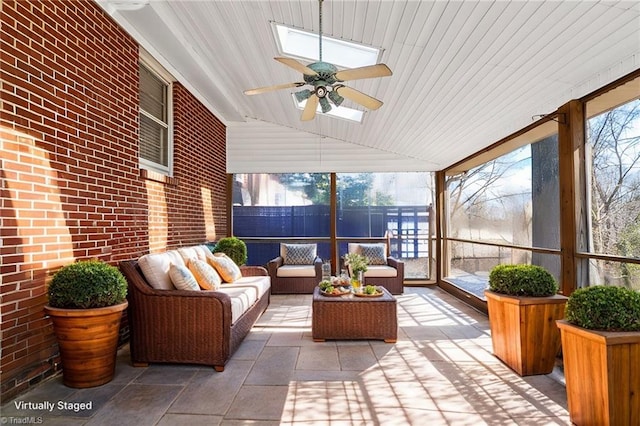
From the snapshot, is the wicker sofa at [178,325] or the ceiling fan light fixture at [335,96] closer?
the wicker sofa at [178,325]

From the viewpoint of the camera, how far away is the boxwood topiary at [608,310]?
205 centimetres

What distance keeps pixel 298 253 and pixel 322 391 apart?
4182 millimetres


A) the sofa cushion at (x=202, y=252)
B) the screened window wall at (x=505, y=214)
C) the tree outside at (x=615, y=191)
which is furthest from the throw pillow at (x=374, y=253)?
the tree outside at (x=615, y=191)

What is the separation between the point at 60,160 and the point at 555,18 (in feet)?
12.0

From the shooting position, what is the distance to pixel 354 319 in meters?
3.72

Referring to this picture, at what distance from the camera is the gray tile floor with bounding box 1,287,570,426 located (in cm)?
224

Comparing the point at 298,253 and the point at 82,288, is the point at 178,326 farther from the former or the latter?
the point at 298,253

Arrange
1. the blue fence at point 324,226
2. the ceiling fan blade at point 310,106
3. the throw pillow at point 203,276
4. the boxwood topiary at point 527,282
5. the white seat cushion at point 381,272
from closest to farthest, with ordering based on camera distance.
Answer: the boxwood topiary at point 527,282
the ceiling fan blade at point 310,106
the throw pillow at point 203,276
the white seat cushion at point 381,272
the blue fence at point 324,226

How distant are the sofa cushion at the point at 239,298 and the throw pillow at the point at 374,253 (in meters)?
2.85

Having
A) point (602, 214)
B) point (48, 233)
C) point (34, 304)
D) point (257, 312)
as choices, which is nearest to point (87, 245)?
point (48, 233)

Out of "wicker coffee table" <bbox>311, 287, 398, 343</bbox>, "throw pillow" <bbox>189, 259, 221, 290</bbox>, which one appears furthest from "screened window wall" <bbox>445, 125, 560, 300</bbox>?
"throw pillow" <bbox>189, 259, 221, 290</bbox>

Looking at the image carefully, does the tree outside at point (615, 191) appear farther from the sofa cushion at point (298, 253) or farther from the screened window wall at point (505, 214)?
the sofa cushion at point (298, 253)

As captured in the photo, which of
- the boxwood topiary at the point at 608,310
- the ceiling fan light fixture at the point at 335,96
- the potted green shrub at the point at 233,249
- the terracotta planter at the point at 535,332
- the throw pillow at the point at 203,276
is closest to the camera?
the boxwood topiary at the point at 608,310

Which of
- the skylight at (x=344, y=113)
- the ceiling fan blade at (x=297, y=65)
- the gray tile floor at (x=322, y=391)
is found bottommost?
the gray tile floor at (x=322, y=391)
